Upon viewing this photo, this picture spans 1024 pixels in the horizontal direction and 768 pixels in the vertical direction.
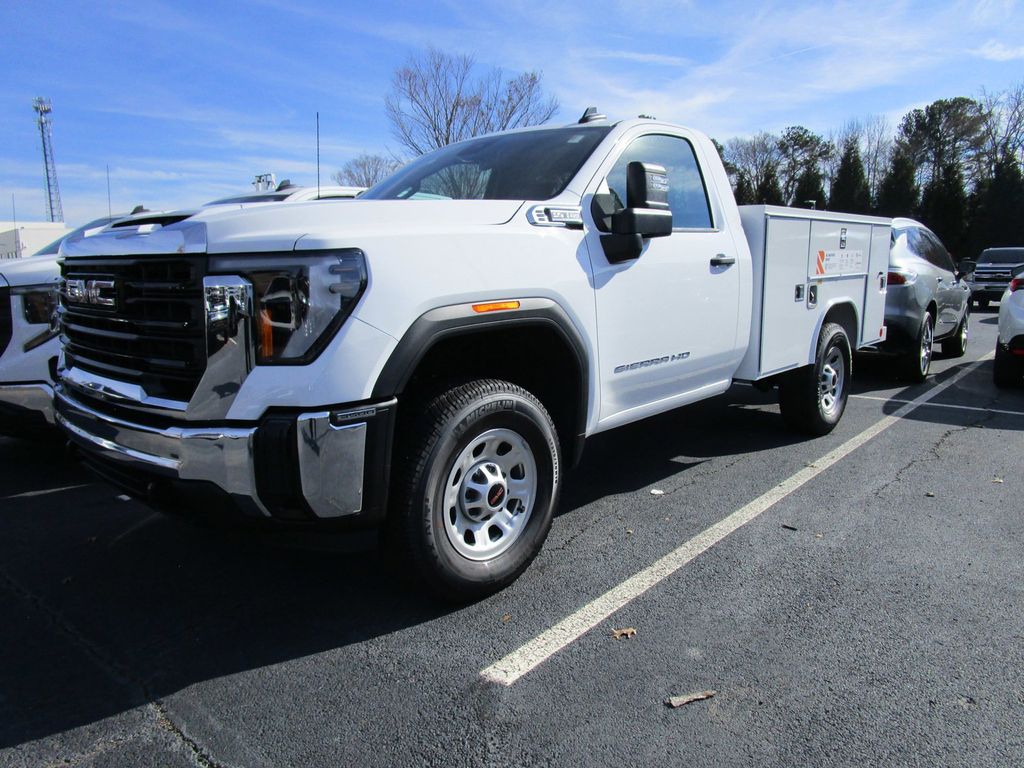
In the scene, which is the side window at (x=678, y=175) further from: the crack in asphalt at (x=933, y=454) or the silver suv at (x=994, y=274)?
the silver suv at (x=994, y=274)

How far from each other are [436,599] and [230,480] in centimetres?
104

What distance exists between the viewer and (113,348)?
2932mm

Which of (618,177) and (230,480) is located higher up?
(618,177)

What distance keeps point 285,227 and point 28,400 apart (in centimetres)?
292

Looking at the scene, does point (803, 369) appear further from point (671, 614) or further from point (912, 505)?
point (671, 614)

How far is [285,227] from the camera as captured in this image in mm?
2562

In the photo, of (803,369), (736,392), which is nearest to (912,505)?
(803,369)

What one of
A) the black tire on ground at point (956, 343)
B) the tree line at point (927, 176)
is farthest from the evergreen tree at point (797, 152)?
the black tire on ground at point (956, 343)

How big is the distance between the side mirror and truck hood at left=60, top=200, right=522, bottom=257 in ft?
2.22

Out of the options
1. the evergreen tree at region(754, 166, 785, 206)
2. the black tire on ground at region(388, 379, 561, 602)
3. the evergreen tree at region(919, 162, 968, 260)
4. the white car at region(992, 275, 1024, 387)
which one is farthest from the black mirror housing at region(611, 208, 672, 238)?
the evergreen tree at region(919, 162, 968, 260)

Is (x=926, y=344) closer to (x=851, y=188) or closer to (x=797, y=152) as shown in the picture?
(x=851, y=188)

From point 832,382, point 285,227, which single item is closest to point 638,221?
point 285,227

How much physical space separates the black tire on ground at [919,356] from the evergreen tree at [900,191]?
34.6 m

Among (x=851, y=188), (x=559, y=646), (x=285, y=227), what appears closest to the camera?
(x=285, y=227)
